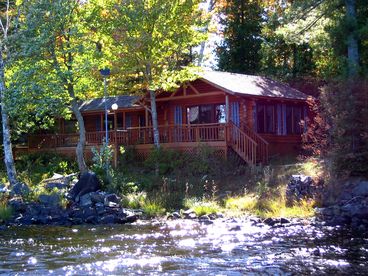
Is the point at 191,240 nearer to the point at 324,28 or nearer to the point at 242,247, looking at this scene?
the point at 242,247

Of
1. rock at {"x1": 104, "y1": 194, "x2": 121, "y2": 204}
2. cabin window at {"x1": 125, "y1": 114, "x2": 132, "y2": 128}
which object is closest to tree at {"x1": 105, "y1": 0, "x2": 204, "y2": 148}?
rock at {"x1": 104, "y1": 194, "x2": 121, "y2": 204}

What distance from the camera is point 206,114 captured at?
27672mm

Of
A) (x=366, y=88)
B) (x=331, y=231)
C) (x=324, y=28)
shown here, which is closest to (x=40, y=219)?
(x=331, y=231)

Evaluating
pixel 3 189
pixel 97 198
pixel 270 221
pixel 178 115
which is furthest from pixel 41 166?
pixel 270 221

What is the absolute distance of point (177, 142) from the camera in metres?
25.4

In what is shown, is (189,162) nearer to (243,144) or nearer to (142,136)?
(243,144)

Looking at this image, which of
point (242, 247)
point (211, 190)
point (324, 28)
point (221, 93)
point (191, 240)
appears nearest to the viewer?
point (242, 247)

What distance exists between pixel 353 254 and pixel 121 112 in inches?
Answer: 924

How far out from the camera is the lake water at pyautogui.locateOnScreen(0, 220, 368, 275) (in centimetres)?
1009

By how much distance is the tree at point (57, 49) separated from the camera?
22.2 meters

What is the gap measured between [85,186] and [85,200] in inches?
44.5

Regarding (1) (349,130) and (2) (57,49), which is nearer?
(1) (349,130)

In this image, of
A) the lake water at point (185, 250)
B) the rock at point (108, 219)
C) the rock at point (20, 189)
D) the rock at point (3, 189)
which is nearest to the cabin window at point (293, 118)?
the lake water at point (185, 250)

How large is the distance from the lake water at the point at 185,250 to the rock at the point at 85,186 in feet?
12.9
